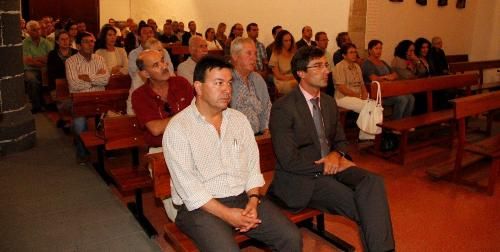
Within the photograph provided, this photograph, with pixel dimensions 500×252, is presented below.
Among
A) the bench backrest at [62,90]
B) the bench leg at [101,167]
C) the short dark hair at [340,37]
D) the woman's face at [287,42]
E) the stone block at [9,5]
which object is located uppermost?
the stone block at [9,5]

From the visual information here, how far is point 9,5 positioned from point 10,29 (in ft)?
0.82

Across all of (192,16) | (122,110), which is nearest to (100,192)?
(122,110)

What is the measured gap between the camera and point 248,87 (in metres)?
3.88

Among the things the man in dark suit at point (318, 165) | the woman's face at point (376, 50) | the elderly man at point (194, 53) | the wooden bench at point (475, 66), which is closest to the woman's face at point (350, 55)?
the woman's face at point (376, 50)

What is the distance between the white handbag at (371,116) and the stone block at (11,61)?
383cm

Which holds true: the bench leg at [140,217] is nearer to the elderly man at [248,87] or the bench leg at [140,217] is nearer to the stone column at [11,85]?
the elderly man at [248,87]

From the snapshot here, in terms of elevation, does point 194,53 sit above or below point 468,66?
above

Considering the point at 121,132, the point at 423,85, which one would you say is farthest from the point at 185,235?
the point at 423,85

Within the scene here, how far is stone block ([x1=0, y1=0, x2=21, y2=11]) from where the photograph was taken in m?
4.93

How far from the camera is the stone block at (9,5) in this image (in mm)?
4926

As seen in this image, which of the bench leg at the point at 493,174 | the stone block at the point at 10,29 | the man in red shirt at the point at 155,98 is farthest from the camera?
the stone block at the point at 10,29

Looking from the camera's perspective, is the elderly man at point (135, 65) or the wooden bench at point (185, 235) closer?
the wooden bench at point (185, 235)

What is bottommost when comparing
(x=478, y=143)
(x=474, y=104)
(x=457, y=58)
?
(x=478, y=143)

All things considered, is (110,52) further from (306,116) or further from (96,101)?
(306,116)
